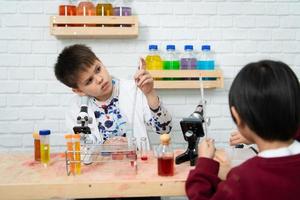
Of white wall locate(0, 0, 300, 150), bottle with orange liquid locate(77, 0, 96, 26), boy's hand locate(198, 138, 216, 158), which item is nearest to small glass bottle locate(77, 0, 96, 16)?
bottle with orange liquid locate(77, 0, 96, 26)

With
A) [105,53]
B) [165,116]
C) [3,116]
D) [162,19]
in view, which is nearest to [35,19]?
[105,53]

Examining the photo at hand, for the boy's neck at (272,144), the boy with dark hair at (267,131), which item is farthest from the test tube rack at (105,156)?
the boy's neck at (272,144)

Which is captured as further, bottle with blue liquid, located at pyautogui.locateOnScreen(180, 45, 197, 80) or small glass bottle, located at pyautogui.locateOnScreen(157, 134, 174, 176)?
bottle with blue liquid, located at pyautogui.locateOnScreen(180, 45, 197, 80)

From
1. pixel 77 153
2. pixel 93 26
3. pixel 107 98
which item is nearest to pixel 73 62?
pixel 107 98

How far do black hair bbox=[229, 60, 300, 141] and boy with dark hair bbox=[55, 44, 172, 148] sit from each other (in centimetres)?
69

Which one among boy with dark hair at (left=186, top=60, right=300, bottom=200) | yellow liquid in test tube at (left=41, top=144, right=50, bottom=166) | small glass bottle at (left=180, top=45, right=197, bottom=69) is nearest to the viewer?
boy with dark hair at (left=186, top=60, right=300, bottom=200)

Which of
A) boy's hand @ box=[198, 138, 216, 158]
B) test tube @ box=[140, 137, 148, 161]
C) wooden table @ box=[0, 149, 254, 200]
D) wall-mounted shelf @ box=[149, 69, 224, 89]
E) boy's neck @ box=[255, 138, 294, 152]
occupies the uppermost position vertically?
wall-mounted shelf @ box=[149, 69, 224, 89]

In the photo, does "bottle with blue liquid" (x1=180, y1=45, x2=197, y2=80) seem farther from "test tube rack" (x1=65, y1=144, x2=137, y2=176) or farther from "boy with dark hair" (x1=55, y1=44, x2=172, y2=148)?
"test tube rack" (x1=65, y1=144, x2=137, y2=176)

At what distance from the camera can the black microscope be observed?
4.36 feet

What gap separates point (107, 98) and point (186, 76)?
Result: 2.22 feet

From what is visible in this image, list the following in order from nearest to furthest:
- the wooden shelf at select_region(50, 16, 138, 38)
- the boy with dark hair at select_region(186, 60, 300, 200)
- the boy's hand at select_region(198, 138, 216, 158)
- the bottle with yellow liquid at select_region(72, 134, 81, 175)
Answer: the boy with dark hair at select_region(186, 60, 300, 200) < the boy's hand at select_region(198, 138, 216, 158) < the bottle with yellow liquid at select_region(72, 134, 81, 175) < the wooden shelf at select_region(50, 16, 138, 38)

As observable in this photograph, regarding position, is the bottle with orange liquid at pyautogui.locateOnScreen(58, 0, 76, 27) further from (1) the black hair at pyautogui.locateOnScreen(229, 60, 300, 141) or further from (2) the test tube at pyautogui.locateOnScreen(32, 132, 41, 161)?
(1) the black hair at pyautogui.locateOnScreen(229, 60, 300, 141)

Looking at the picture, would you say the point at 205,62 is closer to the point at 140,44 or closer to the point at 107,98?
the point at 140,44

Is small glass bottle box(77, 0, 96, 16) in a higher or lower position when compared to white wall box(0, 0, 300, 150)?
higher
